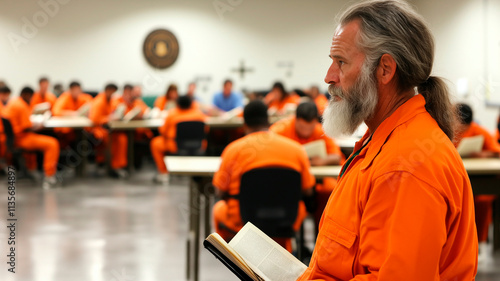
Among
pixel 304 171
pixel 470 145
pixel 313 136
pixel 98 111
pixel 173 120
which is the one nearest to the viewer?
pixel 304 171

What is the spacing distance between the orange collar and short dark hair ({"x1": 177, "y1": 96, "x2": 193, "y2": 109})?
5.82 meters

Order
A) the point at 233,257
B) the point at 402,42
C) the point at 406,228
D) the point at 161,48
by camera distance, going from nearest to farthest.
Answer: the point at 406,228
the point at 402,42
the point at 233,257
the point at 161,48

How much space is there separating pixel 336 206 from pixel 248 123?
7.19 feet

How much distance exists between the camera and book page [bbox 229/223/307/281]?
1.46 m

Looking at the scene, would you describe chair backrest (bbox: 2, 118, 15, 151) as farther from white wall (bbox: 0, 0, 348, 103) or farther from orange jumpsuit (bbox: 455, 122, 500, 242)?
orange jumpsuit (bbox: 455, 122, 500, 242)

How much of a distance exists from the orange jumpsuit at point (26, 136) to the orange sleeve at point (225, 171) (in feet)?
14.6

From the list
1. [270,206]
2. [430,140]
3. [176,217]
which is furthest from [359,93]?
[176,217]

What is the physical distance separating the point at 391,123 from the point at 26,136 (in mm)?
6726

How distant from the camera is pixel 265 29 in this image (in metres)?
11.8

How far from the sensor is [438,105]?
1.22 meters

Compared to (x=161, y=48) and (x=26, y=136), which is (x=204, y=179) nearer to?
(x=26, y=136)

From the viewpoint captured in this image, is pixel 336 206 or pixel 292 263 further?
pixel 292 263

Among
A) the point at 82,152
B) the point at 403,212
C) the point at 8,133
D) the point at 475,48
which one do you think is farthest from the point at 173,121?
the point at 403,212

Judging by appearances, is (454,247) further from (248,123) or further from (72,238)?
(72,238)
